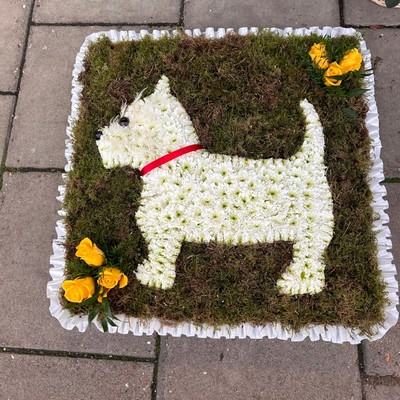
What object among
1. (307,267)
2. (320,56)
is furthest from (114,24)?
(307,267)

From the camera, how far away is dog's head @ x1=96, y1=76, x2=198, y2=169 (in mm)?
1949

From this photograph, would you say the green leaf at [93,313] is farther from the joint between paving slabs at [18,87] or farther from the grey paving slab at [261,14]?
the grey paving slab at [261,14]

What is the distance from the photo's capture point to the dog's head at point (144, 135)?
1949 millimetres

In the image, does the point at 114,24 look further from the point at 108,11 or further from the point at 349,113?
the point at 349,113

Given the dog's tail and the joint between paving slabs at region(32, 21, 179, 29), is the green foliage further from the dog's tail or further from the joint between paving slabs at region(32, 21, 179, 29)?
the joint between paving slabs at region(32, 21, 179, 29)

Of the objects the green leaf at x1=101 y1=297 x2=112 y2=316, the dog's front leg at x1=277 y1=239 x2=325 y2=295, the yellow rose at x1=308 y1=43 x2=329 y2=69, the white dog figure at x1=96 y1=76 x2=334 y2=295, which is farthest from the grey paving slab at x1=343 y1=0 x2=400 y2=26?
the green leaf at x1=101 y1=297 x2=112 y2=316

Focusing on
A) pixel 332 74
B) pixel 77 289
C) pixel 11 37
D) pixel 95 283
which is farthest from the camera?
pixel 11 37

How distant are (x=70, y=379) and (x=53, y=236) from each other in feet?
2.33

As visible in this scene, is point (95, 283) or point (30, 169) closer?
Answer: point (95, 283)

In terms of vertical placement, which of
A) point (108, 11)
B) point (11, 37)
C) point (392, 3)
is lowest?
point (392, 3)

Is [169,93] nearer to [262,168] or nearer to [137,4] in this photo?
[262,168]

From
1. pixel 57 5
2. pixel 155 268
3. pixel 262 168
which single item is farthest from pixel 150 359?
pixel 57 5

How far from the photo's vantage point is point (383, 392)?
6.81ft

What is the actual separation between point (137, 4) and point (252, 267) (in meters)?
1.60
